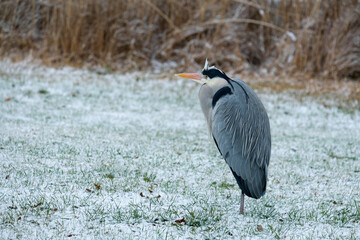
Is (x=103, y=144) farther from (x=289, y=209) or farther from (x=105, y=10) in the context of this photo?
(x=105, y=10)

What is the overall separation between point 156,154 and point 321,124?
353 cm

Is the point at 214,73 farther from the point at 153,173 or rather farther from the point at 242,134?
the point at 153,173

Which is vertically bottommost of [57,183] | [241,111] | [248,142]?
[57,183]

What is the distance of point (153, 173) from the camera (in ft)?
13.6

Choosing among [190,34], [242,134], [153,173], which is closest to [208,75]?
[242,134]

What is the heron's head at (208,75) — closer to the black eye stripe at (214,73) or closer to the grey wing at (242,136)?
the black eye stripe at (214,73)

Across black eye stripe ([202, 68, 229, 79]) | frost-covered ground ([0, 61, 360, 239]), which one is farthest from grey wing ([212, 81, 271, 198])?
frost-covered ground ([0, 61, 360, 239])

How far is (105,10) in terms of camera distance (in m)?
10.8

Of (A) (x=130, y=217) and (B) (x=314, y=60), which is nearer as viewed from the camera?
(A) (x=130, y=217)

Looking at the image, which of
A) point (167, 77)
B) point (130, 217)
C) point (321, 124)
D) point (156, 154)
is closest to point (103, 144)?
point (156, 154)

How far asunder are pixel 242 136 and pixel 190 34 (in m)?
8.14

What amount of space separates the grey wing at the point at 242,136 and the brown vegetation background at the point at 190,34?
743 centimetres

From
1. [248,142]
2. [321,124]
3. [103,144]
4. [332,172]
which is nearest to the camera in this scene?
[248,142]

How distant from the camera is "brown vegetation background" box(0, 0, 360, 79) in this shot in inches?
408
